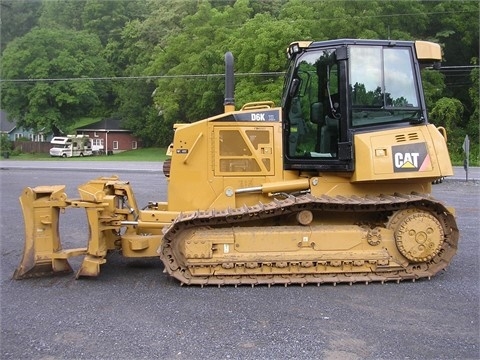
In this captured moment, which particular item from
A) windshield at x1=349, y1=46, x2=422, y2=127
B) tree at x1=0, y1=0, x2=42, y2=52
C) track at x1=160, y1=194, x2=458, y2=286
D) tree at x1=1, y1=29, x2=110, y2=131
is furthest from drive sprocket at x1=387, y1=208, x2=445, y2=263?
tree at x1=0, y1=0, x2=42, y2=52

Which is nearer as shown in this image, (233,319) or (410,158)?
(233,319)

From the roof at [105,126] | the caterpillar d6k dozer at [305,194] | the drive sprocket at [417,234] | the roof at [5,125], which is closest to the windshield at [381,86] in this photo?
the caterpillar d6k dozer at [305,194]

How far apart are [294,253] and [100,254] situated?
2414 mm

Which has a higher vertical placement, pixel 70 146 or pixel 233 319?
pixel 70 146

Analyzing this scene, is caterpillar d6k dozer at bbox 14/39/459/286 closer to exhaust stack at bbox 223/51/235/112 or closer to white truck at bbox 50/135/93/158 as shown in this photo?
exhaust stack at bbox 223/51/235/112

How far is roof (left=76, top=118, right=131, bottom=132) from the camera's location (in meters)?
61.2

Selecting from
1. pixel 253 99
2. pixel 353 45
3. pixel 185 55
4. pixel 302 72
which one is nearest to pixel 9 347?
pixel 302 72

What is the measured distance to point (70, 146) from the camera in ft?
173

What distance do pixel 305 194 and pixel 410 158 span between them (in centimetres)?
138

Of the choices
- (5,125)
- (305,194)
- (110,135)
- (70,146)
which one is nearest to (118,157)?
(70,146)

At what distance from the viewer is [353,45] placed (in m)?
6.15

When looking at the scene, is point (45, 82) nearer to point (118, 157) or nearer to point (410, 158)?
point (118, 157)

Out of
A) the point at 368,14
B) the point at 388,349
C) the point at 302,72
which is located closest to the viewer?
the point at 388,349

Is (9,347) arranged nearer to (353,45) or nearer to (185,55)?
(353,45)
